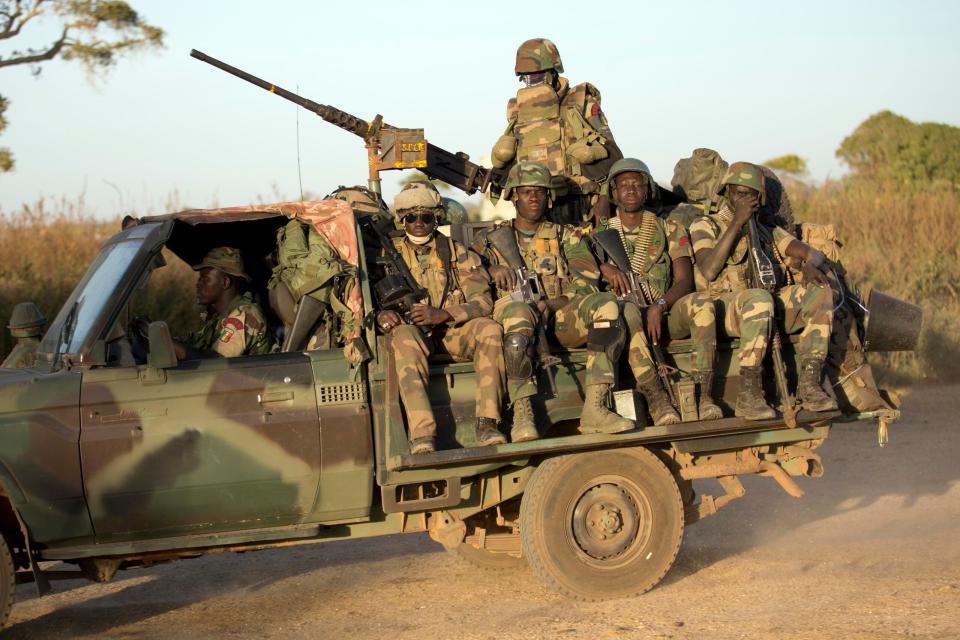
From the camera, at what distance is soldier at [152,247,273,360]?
21.9 feet

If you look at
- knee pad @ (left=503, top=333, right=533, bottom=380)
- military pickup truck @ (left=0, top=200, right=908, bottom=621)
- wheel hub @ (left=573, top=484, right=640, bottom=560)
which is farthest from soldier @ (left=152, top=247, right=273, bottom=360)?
wheel hub @ (left=573, top=484, right=640, bottom=560)

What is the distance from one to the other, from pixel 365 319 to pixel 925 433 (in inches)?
299

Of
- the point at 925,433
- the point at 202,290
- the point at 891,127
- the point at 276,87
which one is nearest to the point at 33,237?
the point at 276,87

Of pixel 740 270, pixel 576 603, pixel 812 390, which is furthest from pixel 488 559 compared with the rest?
pixel 740 270

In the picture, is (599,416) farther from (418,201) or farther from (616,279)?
(418,201)

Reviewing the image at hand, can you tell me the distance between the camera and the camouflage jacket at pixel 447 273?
22.7 ft

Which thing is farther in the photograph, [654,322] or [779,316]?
[779,316]

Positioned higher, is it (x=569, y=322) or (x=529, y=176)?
(x=529, y=176)

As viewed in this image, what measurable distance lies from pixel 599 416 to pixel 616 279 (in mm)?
1228

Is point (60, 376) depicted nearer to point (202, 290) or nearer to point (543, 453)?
point (202, 290)

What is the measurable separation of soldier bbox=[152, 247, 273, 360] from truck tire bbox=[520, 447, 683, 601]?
5.66 feet

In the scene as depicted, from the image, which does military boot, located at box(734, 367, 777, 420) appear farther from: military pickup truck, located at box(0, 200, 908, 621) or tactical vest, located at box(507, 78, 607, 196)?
tactical vest, located at box(507, 78, 607, 196)

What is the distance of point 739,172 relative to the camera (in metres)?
7.38

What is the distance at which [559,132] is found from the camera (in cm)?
901
